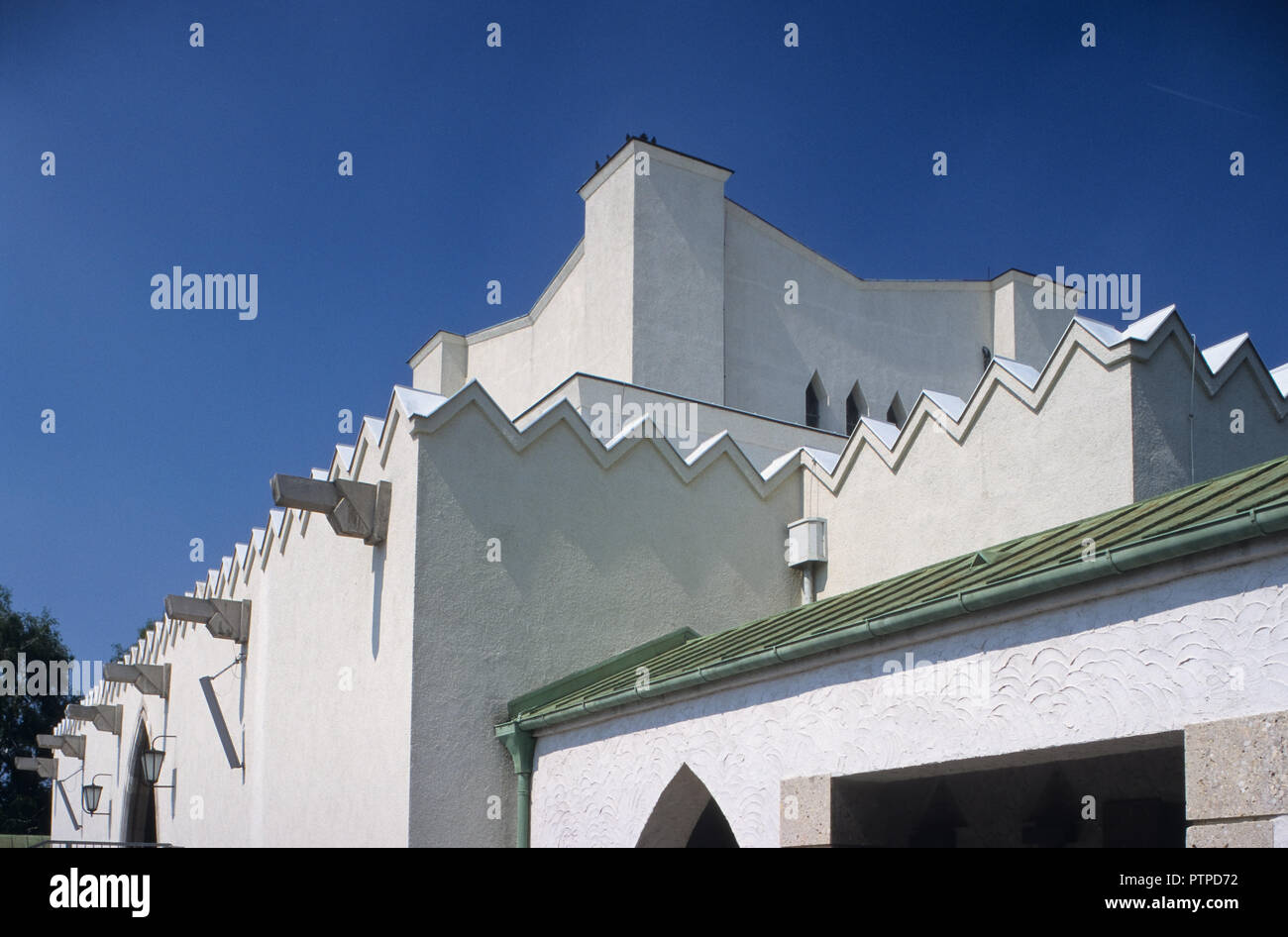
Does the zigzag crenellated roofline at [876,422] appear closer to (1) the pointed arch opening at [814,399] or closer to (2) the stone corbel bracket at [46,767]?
(1) the pointed arch opening at [814,399]

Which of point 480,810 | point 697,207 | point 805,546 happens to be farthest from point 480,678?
point 697,207

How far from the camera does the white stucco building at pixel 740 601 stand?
6.04 m

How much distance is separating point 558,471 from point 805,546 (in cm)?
285

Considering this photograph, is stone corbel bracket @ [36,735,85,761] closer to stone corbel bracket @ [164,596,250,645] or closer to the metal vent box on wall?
stone corbel bracket @ [164,596,250,645]

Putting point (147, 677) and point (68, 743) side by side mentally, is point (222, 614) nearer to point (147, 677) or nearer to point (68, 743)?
point (147, 677)

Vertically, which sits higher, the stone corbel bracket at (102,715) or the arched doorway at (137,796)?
the stone corbel bracket at (102,715)

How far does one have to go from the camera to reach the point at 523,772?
1120 cm

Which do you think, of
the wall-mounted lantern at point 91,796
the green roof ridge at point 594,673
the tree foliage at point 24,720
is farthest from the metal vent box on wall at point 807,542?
the tree foliage at point 24,720

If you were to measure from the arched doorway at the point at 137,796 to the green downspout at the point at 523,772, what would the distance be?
57.0 ft

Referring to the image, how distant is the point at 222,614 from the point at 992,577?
1396 cm

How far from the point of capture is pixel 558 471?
12570mm

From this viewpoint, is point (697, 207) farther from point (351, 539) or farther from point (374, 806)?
point (374, 806)

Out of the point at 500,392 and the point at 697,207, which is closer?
the point at 697,207

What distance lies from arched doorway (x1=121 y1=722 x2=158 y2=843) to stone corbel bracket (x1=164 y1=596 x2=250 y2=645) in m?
8.82
